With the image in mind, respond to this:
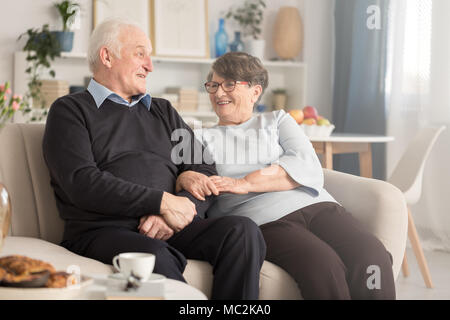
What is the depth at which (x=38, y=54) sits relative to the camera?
4.61m

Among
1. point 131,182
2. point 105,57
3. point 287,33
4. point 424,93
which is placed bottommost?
point 131,182

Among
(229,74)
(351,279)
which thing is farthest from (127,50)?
(351,279)

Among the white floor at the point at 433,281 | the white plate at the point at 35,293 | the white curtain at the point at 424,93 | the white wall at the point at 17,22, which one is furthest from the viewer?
A: the white wall at the point at 17,22

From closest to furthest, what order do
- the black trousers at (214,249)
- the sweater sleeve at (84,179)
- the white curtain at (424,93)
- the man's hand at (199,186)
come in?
the black trousers at (214,249), the sweater sleeve at (84,179), the man's hand at (199,186), the white curtain at (424,93)

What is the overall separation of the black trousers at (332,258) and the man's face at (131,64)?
655 millimetres

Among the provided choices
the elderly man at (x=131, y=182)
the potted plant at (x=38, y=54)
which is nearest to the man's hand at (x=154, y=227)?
the elderly man at (x=131, y=182)

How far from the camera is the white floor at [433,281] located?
125 inches

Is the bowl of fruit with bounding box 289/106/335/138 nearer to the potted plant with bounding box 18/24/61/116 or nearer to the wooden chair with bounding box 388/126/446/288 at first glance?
the wooden chair with bounding box 388/126/446/288

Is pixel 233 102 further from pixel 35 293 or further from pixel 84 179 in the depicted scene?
pixel 35 293

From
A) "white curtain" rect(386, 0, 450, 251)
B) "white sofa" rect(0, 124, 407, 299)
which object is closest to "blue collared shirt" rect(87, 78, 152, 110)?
"white sofa" rect(0, 124, 407, 299)

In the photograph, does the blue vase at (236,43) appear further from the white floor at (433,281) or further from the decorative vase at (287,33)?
the white floor at (433,281)

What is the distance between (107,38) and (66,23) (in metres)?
2.62

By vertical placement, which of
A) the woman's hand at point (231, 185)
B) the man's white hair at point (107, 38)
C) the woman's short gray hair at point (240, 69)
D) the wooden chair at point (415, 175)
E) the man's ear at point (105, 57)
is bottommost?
the wooden chair at point (415, 175)

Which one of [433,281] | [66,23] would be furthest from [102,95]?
[66,23]
